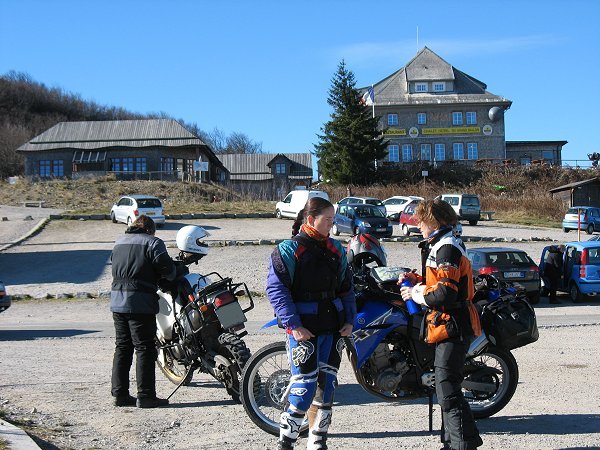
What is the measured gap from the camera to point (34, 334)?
13617mm

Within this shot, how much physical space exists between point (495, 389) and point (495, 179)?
227 feet

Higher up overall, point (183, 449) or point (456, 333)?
point (456, 333)

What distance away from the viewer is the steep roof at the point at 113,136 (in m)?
77.2

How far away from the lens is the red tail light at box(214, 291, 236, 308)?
24.5 feet

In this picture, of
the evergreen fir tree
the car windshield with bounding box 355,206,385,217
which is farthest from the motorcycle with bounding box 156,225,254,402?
the evergreen fir tree

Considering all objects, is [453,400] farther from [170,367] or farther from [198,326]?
[170,367]

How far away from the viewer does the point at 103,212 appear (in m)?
47.9

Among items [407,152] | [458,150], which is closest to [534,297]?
[407,152]

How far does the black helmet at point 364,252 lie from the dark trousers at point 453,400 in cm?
270

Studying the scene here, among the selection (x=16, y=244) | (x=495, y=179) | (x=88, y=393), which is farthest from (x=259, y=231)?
(x=495, y=179)

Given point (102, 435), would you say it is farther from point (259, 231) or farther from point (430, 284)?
point (259, 231)

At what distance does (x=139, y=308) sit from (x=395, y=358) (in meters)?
2.48

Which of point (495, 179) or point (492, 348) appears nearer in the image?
point (492, 348)

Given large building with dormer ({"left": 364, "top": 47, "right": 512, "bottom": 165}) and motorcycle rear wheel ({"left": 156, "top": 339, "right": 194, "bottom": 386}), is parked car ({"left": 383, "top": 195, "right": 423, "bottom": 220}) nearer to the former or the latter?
large building with dormer ({"left": 364, "top": 47, "right": 512, "bottom": 165})
